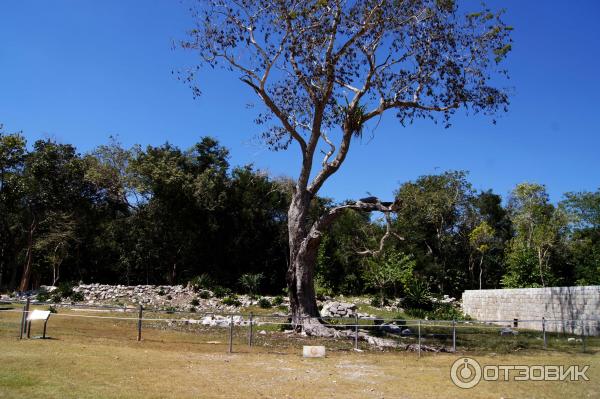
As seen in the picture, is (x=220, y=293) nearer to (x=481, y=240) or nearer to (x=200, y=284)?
(x=200, y=284)

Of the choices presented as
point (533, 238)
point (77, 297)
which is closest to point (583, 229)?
point (533, 238)

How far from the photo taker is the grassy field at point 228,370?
7309 millimetres

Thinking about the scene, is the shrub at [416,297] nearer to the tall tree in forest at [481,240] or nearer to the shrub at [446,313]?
the shrub at [446,313]

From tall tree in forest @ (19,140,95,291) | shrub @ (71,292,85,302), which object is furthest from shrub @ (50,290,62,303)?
tall tree in forest @ (19,140,95,291)

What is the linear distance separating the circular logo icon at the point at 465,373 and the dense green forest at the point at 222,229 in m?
18.7

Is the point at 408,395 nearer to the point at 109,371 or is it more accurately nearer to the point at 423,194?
the point at 109,371

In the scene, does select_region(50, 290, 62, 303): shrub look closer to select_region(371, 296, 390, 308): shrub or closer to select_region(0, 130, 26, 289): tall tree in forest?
select_region(0, 130, 26, 289): tall tree in forest

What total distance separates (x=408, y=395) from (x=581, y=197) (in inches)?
A: 1303

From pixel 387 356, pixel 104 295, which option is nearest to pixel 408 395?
pixel 387 356

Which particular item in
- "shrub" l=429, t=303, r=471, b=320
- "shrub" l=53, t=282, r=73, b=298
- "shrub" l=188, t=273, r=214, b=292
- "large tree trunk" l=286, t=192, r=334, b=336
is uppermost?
"large tree trunk" l=286, t=192, r=334, b=336

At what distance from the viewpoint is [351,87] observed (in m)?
17.3

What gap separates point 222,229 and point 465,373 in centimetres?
2660

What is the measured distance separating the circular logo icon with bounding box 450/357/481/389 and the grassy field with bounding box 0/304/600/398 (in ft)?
0.57

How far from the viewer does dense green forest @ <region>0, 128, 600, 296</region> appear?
31.6 metres
